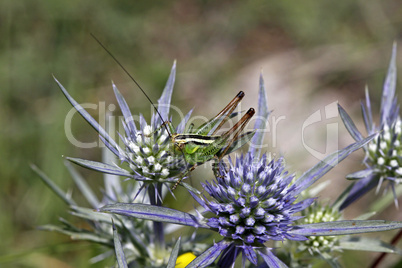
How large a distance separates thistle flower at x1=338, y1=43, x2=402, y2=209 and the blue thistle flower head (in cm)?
52

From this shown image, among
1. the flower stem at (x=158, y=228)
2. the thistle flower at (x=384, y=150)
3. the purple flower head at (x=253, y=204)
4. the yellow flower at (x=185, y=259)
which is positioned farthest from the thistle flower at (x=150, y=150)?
the thistle flower at (x=384, y=150)

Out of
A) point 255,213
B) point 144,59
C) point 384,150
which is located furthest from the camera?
point 144,59

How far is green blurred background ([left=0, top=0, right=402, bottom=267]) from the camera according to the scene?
3.85 metres

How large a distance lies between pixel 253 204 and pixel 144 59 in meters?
3.70

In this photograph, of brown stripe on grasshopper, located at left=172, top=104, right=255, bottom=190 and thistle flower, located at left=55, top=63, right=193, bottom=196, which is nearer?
thistle flower, located at left=55, top=63, right=193, bottom=196

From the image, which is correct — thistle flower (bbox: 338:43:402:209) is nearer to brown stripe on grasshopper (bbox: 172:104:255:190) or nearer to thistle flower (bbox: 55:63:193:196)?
brown stripe on grasshopper (bbox: 172:104:255:190)

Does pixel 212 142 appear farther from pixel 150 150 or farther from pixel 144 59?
pixel 144 59

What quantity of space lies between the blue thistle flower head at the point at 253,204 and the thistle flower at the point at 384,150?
0.52 m

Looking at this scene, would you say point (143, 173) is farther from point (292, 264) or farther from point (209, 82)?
point (209, 82)

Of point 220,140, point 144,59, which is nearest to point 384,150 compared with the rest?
point 220,140

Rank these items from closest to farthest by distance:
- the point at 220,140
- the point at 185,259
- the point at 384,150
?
the point at 185,259 → the point at 220,140 → the point at 384,150

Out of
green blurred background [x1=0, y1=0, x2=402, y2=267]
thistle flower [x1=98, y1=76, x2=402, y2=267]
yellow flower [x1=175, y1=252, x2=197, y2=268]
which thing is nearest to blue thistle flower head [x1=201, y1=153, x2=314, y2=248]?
thistle flower [x1=98, y1=76, x2=402, y2=267]

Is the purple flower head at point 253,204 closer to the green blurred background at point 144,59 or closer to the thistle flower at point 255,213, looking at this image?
the thistle flower at point 255,213

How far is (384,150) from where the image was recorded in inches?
89.2
